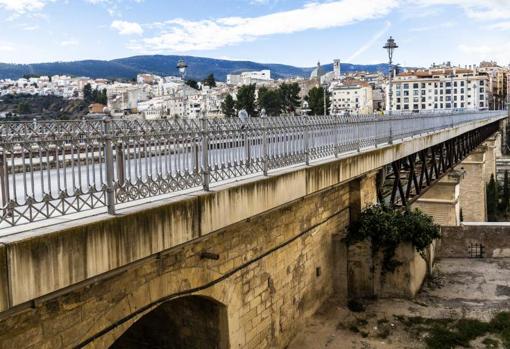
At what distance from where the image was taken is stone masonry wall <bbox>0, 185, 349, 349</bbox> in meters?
4.62

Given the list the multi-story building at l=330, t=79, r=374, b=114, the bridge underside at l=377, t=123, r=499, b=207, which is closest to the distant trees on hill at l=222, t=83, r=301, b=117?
the multi-story building at l=330, t=79, r=374, b=114

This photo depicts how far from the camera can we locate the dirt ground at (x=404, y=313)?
30.5 feet

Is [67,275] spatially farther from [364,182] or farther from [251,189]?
[364,182]

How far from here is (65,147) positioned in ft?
15.2

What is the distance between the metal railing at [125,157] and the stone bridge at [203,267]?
208mm

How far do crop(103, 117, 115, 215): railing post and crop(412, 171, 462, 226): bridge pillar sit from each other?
2211cm

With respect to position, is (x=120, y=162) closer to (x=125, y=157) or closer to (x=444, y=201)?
(x=125, y=157)

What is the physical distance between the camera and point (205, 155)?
6.30 metres

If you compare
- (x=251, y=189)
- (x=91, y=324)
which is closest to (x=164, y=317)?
(x=251, y=189)

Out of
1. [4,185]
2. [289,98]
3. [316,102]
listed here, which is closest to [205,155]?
[4,185]

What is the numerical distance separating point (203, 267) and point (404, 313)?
5.44 m

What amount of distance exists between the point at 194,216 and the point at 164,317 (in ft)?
8.66

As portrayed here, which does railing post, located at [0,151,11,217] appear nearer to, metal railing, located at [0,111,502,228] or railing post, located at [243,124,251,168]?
metal railing, located at [0,111,502,228]

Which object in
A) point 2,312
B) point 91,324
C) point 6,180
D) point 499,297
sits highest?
point 6,180
